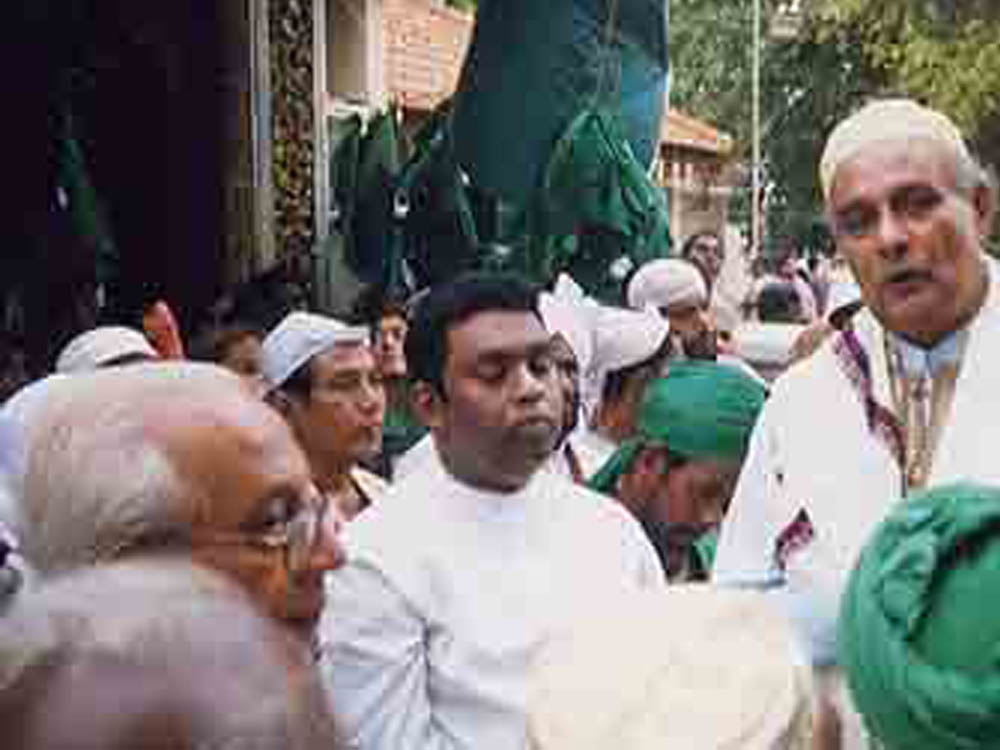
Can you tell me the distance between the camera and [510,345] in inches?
136

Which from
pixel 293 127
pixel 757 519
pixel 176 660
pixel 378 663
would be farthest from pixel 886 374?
pixel 293 127

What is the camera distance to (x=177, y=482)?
215cm

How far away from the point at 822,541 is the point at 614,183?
3.07m

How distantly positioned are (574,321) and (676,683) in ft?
12.6

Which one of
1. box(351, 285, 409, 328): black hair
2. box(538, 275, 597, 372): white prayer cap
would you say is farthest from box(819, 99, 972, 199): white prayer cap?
box(351, 285, 409, 328): black hair

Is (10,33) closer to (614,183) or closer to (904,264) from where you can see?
(614,183)

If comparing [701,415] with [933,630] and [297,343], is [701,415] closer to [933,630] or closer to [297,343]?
[297,343]

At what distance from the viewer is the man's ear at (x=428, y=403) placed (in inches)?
136

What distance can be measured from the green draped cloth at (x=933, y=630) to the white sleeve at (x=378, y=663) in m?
1.44

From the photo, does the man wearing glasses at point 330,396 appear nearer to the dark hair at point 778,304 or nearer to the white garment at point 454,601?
the white garment at point 454,601

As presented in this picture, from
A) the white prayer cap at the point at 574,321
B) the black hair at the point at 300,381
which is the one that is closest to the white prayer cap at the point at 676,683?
the black hair at the point at 300,381

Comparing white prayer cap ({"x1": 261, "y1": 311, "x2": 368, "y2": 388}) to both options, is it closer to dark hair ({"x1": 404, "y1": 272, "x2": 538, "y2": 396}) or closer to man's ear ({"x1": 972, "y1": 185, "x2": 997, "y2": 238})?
dark hair ({"x1": 404, "y1": 272, "x2": 538, "y2": 396})

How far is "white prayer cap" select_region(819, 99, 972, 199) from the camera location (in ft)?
10.2

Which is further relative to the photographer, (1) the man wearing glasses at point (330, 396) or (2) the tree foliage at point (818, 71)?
(2) the tree foliage at point (818, 71)
